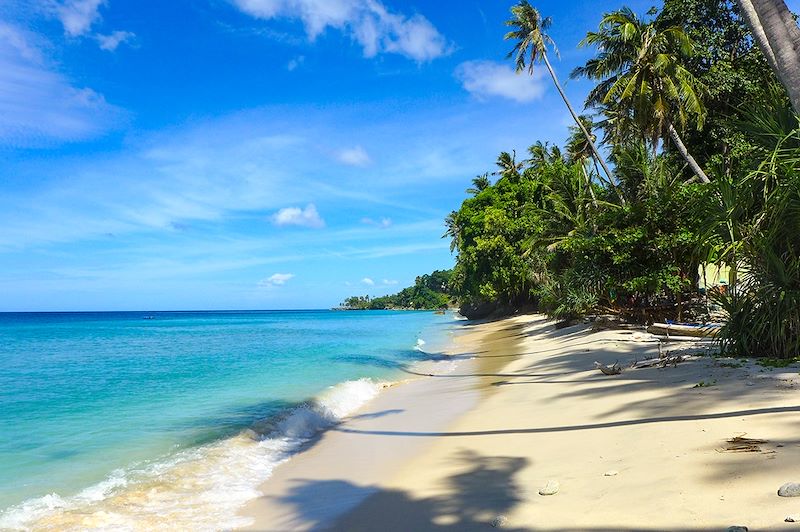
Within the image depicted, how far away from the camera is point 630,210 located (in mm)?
15992

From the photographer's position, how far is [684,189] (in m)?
15.1

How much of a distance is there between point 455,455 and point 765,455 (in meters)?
3.33

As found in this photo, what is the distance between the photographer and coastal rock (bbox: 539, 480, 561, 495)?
4184mm

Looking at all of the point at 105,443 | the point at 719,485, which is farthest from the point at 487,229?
the point at 719,485

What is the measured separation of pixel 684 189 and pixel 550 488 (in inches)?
548

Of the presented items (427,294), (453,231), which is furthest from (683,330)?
(427,294)

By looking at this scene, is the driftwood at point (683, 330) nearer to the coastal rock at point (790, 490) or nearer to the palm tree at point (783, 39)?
the palm tree at point (783, 39)

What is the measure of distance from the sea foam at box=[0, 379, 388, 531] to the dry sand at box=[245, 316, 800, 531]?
40 cm

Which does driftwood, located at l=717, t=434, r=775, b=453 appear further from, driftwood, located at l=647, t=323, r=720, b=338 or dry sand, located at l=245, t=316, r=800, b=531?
driftwood, located at l=647, t=323, r=720, b=338

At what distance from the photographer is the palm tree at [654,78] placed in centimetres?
1841

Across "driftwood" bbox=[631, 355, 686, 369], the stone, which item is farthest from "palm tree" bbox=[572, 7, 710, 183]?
the stone

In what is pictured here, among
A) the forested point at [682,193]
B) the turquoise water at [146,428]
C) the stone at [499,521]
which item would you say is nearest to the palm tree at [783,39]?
the forested point at [682,193]

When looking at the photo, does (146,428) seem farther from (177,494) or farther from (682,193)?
(682,193)

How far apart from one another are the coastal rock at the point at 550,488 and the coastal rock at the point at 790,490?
160 centimetres
